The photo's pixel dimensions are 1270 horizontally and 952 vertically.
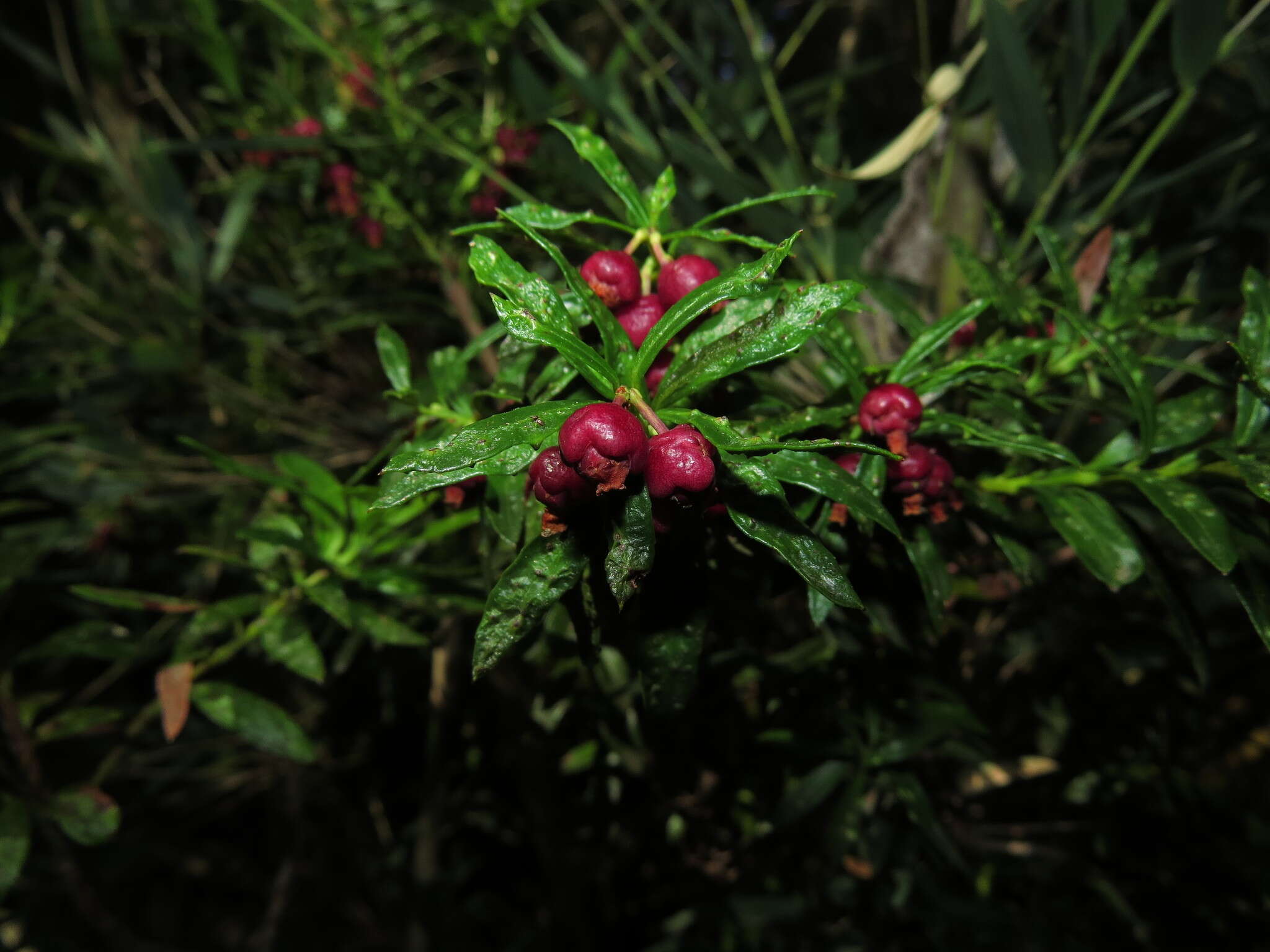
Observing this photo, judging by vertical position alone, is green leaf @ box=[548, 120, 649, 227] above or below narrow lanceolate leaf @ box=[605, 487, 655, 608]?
above

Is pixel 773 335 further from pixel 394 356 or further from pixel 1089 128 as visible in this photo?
pixel 1089 128

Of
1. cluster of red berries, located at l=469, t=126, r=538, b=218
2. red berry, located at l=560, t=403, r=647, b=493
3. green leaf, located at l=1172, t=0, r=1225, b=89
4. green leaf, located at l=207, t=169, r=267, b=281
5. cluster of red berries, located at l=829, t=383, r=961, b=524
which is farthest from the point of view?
green leaf, located at l=207, t=169, r=267, b=281

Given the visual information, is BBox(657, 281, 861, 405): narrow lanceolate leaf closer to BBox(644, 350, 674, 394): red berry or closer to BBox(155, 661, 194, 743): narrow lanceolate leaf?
BBox(644, 350, 674, 394): red berry

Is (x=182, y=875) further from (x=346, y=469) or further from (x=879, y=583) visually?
(x=879, y=583)

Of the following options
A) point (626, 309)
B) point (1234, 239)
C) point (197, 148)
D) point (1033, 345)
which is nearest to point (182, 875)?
point (197, 148)

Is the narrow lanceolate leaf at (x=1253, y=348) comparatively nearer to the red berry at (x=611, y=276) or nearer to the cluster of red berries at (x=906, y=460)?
the cluster of red berries at (x=906, y=460)

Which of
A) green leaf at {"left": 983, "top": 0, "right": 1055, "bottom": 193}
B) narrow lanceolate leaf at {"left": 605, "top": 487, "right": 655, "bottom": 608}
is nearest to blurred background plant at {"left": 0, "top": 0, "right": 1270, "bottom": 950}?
green leaf at {"left": 983, "top": 0, "right": 1055, "bottom": 193}
